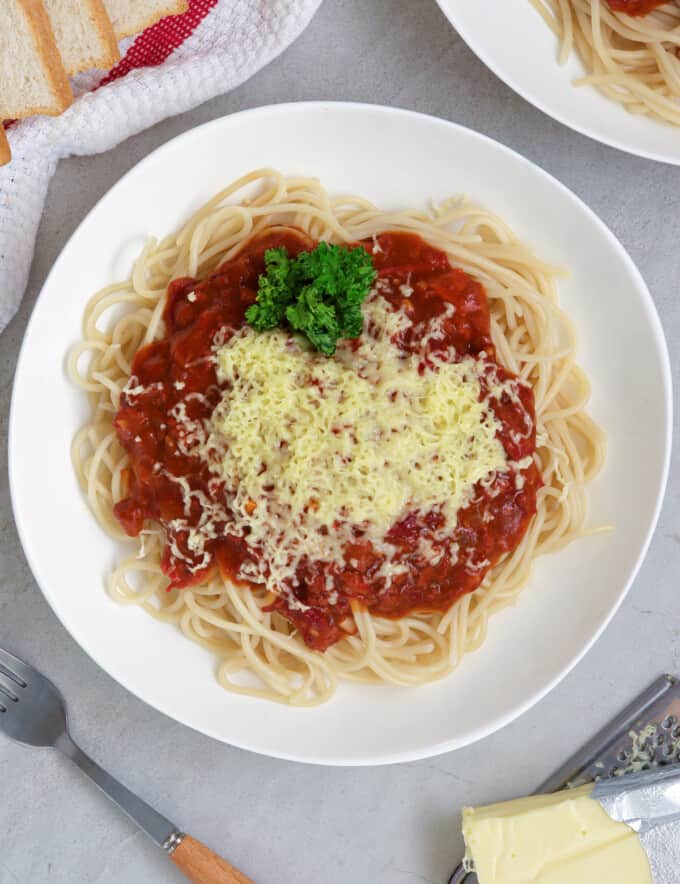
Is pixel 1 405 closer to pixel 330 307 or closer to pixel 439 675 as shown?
pixel 330 307

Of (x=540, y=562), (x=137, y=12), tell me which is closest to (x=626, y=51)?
(x=137, y=12)

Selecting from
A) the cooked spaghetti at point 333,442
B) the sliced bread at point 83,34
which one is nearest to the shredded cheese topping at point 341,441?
the cooked spaghetti at point 333,442

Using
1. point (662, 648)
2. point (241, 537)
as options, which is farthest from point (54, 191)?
point (662, 648)

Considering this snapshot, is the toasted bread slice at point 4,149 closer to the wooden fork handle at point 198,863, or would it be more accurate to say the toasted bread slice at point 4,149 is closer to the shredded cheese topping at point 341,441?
the shredded cheese topping at point 341,441

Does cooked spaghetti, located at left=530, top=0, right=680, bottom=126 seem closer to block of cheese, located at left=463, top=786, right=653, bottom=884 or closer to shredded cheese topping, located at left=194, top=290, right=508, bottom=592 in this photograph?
shredded cheese topping, located at left=194, top=290, right=508, bottom=592

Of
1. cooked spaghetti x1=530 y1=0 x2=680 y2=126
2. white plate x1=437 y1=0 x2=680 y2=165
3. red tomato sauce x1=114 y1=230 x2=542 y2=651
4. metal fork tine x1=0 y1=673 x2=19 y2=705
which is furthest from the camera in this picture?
metal fork tine x1=0 y1=673 x2=19 y2=705

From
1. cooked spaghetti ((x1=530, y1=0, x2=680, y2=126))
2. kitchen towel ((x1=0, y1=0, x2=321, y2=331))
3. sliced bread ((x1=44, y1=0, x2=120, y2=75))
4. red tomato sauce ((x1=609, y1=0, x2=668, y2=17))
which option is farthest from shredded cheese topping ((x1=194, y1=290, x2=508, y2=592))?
red tomato sauce ((x1=609, y1=0, x2=668, y2=17))

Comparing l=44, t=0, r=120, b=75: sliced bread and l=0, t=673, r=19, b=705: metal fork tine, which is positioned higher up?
l=44, t=0, r=120, b=75: sliced bread
